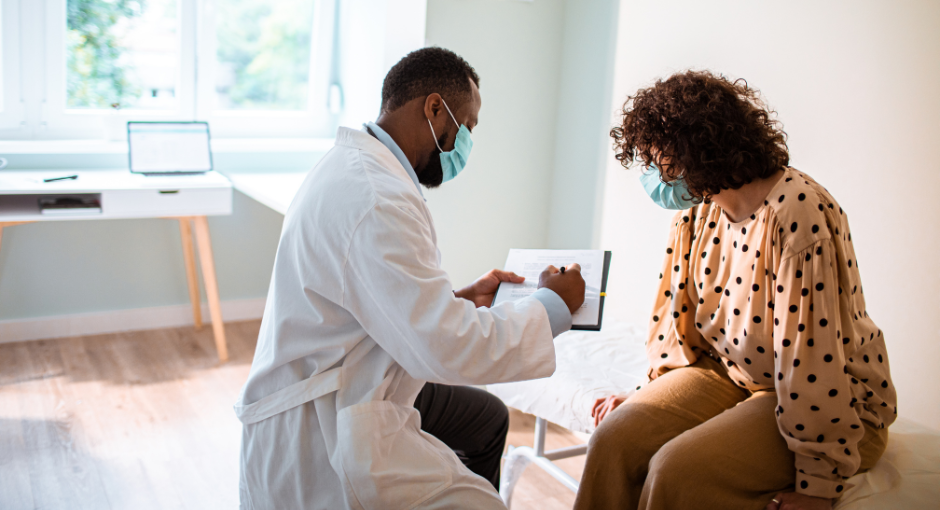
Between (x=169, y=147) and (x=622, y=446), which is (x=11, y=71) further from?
(x=622, y=446)

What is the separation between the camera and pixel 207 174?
122 inches

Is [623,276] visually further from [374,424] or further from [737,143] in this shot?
[374,424]

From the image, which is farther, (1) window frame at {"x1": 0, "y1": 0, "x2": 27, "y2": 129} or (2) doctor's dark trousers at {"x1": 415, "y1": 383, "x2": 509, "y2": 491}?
(1) window frame at {"x1": 0, "y1": 0, "x2": 27, "y2": 129}

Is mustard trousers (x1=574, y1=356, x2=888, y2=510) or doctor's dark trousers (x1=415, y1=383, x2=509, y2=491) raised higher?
mustard trousers (x1=574, y1=356, x2=888, y2=510)

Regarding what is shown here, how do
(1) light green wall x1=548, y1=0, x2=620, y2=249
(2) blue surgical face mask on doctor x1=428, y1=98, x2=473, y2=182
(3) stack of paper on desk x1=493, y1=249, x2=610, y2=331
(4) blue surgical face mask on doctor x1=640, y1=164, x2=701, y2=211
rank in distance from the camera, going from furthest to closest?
1. (1) light green wall x1=548, y1=0, x2=620, y2=249
2. (4) blue surgical face mask on doctor x1=640, y1=164, x2=701, y2=211
3. (2) blue surgical face mask on doctor x1=428, y1=98, x2=473, y2=182
4. (3) stack of paper on desk x1=493, y1=249, x2=610, y2=331

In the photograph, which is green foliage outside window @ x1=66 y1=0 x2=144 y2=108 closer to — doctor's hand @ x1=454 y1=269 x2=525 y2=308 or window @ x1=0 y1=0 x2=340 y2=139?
window @ x1=0 y1=0 x2=340 y2=139

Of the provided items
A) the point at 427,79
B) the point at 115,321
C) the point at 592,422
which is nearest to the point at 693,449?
the point at 592,422

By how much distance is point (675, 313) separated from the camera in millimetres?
1481

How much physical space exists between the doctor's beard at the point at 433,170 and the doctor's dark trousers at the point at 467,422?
465 mm

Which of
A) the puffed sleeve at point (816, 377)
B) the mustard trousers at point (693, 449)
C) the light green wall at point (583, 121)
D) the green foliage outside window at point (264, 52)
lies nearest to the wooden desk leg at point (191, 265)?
the green foliage outside window at point (264, 52)

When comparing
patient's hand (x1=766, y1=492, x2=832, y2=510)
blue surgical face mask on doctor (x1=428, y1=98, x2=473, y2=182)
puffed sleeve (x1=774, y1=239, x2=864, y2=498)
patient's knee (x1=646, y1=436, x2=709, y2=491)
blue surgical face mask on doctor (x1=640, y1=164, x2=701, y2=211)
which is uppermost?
blue surgical face mask on doctor (x1=428, y1=98, x2=473, y2=182)

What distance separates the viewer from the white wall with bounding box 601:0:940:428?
1.58 metres

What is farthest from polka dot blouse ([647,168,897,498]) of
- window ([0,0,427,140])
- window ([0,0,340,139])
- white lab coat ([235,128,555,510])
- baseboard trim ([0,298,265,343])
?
window ([0,0,340,139])

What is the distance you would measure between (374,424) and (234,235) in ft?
8.43
